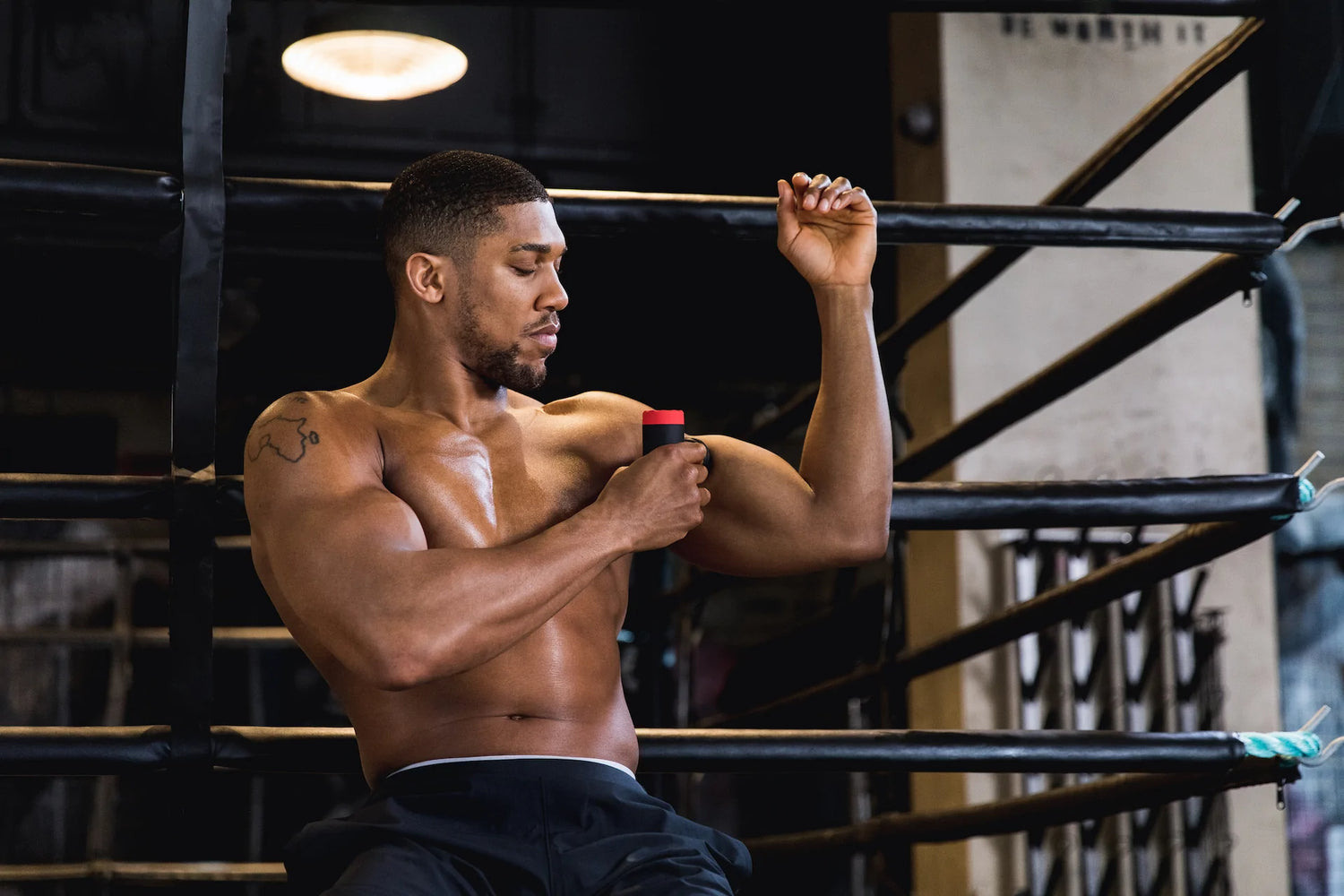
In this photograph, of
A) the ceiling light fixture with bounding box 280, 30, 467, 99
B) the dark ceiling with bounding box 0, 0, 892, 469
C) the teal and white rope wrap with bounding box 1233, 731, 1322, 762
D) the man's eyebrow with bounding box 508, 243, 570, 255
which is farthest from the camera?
the dark ceiling with bounding box 0, 0, 892, 469

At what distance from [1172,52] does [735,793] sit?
127 inches

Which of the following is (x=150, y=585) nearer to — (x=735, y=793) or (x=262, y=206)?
(x=735, y=793)

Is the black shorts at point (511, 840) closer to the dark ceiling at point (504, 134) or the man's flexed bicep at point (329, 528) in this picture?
the man's flexed bicep at point (329, 528)

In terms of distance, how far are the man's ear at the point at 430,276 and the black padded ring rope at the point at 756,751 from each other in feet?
1.61

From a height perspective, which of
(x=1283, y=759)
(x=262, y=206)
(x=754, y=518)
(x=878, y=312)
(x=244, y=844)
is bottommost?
(x=244, y=844)

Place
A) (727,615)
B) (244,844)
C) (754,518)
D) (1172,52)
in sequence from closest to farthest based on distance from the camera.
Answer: (754,518)
(1172,52)
(244,844)
(727,615)

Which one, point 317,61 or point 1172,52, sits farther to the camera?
point 1172,52

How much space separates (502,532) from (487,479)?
67 millimetres

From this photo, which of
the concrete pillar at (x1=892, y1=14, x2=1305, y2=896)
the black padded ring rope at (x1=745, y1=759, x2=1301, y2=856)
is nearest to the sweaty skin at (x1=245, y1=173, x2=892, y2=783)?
the black padded ring rope at (x1=745, y1=759, x2=1301, y2=856)

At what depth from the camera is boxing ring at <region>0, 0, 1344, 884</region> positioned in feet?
4.82

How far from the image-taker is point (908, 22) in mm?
4641

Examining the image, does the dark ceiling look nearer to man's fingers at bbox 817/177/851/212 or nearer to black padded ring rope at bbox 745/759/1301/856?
black padded ring rope at bbox 745/759/1301/856

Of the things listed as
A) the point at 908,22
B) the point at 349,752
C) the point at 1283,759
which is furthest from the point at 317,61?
the point at 1283,759

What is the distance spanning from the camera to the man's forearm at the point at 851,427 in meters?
1.60
